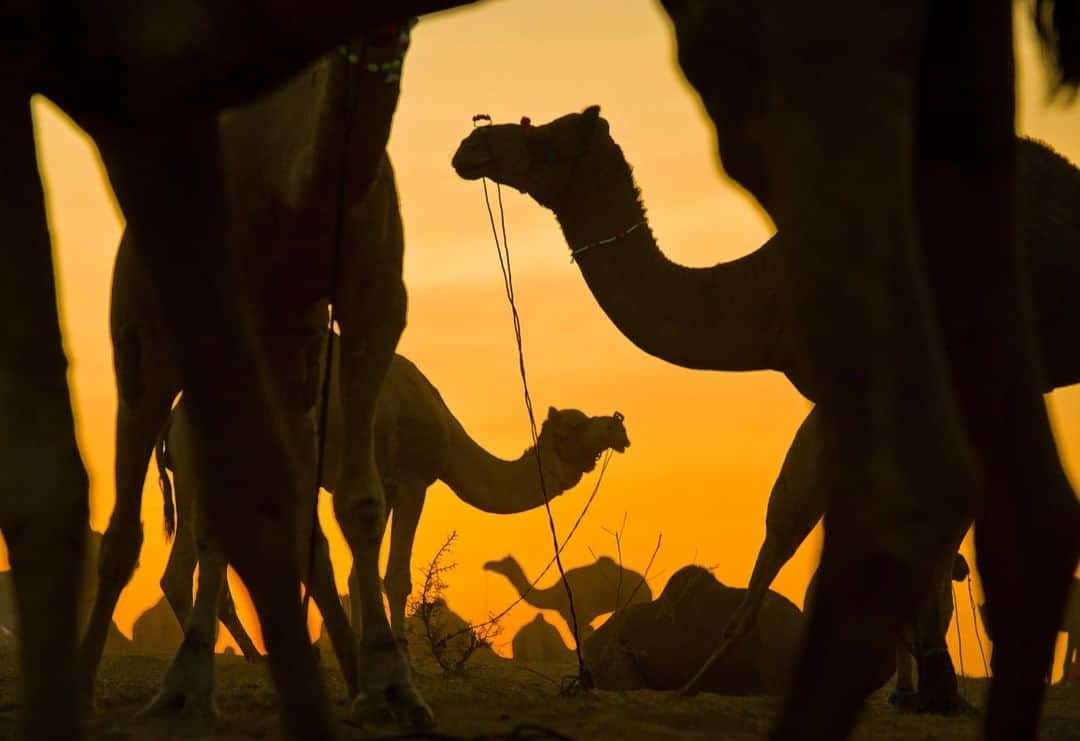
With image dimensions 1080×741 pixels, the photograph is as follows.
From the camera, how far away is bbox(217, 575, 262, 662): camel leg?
10.9 meters

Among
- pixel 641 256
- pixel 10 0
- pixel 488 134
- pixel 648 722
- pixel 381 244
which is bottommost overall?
pixel 648 722

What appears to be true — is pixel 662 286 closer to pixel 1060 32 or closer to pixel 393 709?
pixel 393 709

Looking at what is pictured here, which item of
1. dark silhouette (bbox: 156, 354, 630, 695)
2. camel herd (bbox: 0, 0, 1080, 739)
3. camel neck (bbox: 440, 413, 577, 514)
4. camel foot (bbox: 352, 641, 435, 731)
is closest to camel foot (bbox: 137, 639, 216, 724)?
camel foot (bbox: 352, 641, 435, 731)

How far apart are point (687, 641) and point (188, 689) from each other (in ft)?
12.0

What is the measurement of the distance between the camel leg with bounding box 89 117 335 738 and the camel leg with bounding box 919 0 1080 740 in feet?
3.93

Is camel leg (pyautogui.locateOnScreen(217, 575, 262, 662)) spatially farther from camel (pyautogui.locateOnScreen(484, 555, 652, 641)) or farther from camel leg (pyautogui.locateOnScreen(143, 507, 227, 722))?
camel (pyautogui.locateOnScreen(484, 555, 652, 641))

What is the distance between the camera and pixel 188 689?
5.82m

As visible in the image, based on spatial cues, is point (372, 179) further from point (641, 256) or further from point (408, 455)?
point (408, 455)

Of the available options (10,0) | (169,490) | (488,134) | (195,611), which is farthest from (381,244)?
(169,490)

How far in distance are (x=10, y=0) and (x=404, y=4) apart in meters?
0.69

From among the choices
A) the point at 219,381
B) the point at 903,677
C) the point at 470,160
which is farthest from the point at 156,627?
the point at 219,381

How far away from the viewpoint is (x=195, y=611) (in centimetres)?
617

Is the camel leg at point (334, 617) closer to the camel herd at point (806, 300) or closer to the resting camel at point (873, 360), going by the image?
the camel herd at point (806, 300)

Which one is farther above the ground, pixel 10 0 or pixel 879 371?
pixel 10 0
